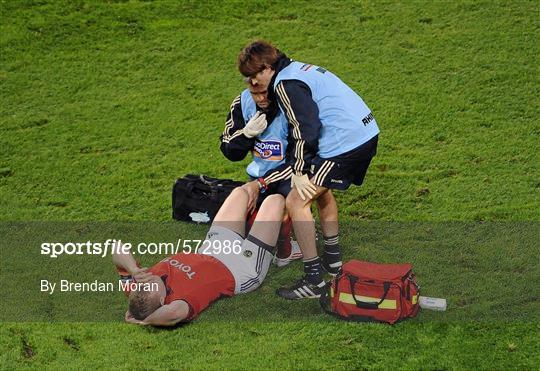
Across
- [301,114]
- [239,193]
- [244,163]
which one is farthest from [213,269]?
[244,163]

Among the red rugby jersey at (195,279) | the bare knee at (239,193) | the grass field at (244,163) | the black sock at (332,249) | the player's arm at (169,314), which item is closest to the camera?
the grass field at (244,163)

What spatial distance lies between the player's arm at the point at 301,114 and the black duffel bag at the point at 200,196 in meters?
1.34

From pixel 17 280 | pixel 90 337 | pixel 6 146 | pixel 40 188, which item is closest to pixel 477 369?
pixel 90 337

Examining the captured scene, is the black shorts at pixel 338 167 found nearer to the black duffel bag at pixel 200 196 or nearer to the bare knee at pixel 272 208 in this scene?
the bare knee at pixel 272 208

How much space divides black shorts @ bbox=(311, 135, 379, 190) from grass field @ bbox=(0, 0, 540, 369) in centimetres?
86

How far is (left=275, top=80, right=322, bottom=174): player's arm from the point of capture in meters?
7.02

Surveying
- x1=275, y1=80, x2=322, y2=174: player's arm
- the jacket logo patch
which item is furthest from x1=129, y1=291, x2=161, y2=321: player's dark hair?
the jacket logo patch

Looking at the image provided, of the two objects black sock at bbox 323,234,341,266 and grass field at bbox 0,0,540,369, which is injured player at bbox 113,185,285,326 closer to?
grass field at bbox 0,0,540,369

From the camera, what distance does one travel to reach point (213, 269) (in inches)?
280

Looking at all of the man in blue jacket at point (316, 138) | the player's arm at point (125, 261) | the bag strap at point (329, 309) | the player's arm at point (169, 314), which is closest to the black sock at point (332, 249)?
the man in blue jacket at point (316, 138)

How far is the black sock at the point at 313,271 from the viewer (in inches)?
286

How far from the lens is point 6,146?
10094mm

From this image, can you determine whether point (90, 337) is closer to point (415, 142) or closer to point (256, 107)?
point (256, 107)

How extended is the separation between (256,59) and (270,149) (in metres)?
1.04
